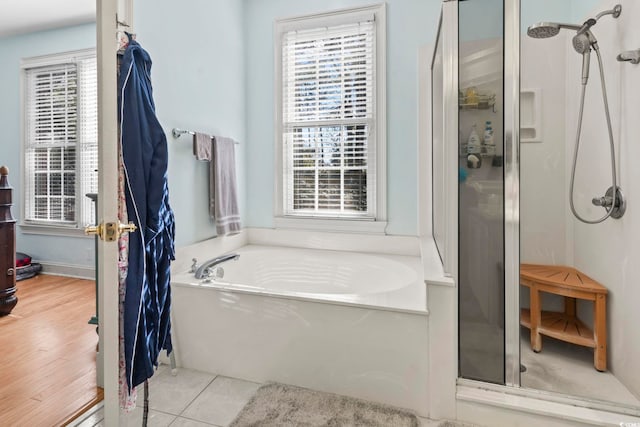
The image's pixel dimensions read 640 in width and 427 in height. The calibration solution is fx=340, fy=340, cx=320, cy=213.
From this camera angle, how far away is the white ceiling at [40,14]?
2.06 m

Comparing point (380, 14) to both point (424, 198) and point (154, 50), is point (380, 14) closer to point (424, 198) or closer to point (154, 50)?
point (424, 198)

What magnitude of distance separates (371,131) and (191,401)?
227 cm

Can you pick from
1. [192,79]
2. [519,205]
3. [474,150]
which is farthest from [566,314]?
[192,79]

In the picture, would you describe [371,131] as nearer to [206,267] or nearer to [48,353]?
[206,267]

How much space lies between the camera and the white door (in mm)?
1029

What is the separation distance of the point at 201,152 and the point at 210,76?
0.66 metres

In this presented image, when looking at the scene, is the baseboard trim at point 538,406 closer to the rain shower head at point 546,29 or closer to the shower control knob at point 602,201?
the shower control knob at point 602,201

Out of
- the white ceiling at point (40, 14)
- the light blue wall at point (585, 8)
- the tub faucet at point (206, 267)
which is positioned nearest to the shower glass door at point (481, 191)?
the light blue wall at point (585, 8)

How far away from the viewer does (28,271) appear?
8.08 ft

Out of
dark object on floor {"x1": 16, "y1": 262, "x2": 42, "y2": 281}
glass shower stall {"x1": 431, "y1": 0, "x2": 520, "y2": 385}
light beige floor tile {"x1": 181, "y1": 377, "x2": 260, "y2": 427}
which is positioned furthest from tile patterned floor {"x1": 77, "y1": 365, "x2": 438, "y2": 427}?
dark object on floor {"x1": 16, "y1": 262, "x2": 42, "y2": 281}

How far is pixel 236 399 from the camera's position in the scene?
172 centimetres

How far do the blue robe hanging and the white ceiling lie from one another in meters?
1.21

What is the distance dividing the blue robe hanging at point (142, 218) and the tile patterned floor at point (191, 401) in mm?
352

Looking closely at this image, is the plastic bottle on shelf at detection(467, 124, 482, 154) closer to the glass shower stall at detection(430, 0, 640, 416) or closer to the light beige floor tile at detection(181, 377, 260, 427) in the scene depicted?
the glass shower stall at detection(430, 0, 640, 416)
